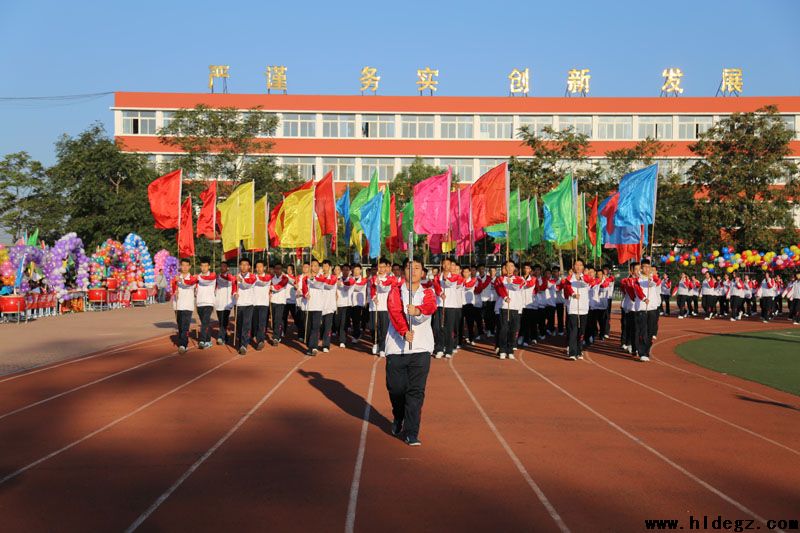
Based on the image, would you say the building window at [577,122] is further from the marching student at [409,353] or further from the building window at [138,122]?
the marching student at [409,353]

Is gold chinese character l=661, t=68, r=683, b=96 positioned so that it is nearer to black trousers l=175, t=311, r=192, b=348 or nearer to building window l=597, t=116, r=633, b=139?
building window l=597, t=116, r=633, b=139

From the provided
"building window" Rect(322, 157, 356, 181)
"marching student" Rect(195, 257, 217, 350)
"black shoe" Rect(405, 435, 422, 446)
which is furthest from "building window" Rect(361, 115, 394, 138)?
"black shoe" Rect(405, 435, 422, 446)

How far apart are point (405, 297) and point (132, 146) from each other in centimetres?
5233

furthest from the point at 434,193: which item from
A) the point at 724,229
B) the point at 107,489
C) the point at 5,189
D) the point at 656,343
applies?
the point at 5,189

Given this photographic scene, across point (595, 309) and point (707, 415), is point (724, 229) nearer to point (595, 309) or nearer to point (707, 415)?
point (595, 309)

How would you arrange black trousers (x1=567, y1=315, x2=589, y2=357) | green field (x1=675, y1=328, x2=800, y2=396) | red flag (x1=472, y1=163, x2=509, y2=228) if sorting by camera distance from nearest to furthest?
green field (x1=675, y1=328, x2=800, y2=396)
black trousers (x1=567, y1=315, x2=589, y2=357)
red flag (x1=472, y1=163, x2=509, y2=228)

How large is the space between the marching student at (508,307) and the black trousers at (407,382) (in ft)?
22.9


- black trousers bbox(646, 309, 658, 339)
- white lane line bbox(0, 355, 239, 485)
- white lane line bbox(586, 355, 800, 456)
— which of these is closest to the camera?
white lane line bbox(0, 355, 239, 485)

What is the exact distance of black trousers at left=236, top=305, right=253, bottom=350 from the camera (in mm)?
14656

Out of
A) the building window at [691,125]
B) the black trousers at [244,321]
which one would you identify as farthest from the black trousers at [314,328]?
the building window at [691,125]

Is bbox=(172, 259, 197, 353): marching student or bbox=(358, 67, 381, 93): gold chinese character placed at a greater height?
bbox=(358, 67, 381, 93): gold chinese character

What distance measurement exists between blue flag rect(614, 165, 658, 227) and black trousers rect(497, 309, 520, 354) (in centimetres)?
314

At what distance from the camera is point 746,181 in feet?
118

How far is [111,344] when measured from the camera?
15492mm
